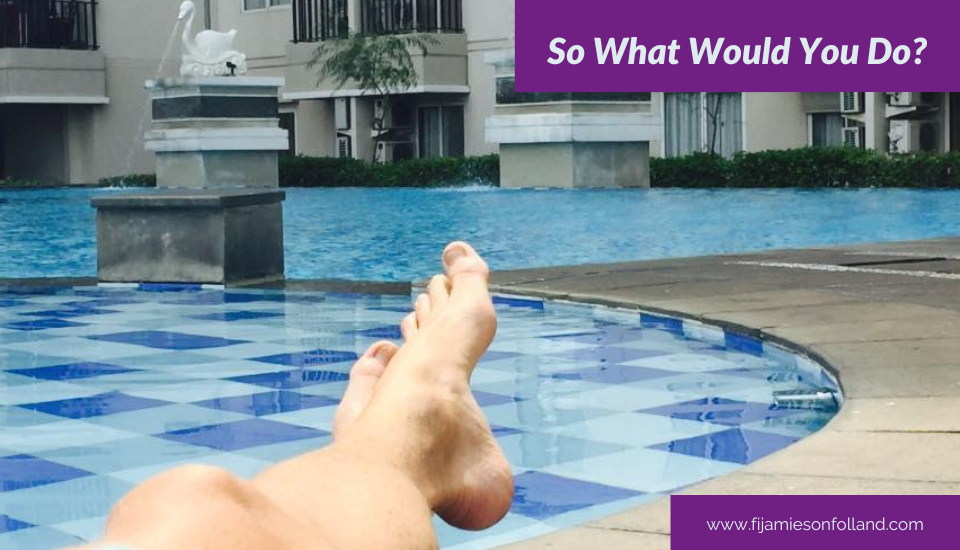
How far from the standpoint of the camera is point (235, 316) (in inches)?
309

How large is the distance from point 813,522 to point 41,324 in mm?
5533

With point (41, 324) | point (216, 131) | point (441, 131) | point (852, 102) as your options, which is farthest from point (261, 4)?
point (41, 324)

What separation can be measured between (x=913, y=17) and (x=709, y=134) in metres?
Result: 20.7

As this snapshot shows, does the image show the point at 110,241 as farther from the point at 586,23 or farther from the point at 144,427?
the point at 144,427

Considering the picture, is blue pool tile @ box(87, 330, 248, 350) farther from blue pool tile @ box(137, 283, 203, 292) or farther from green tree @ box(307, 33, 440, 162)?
green tree @ box(307, 33, 440, 162)

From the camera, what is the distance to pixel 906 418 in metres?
3.91

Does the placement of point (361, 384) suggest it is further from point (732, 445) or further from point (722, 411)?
point (722, 411)

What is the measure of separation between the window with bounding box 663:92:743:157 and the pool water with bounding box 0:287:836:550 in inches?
767

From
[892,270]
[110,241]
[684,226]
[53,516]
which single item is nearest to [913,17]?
[892,270]

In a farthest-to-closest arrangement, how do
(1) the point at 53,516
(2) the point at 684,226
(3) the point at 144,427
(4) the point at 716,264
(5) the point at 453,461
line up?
(2) the point at 684,226, (4) the point at 716,264, (3) the point at 144,427, (1) the point at 53,516, (5) the point at 453,461

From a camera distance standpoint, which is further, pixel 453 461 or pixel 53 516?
pixel 53 516

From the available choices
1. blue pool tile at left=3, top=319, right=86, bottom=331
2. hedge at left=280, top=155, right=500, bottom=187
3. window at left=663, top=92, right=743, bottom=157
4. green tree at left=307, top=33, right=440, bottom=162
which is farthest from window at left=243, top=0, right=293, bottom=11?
blue pool tile at left=3, top=319, right=86, bottom=331

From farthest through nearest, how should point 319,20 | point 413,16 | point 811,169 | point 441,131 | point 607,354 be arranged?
point 319,20, point 441,131, point 413,16, point 811,169, point 607,354

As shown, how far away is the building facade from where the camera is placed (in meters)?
22.6
